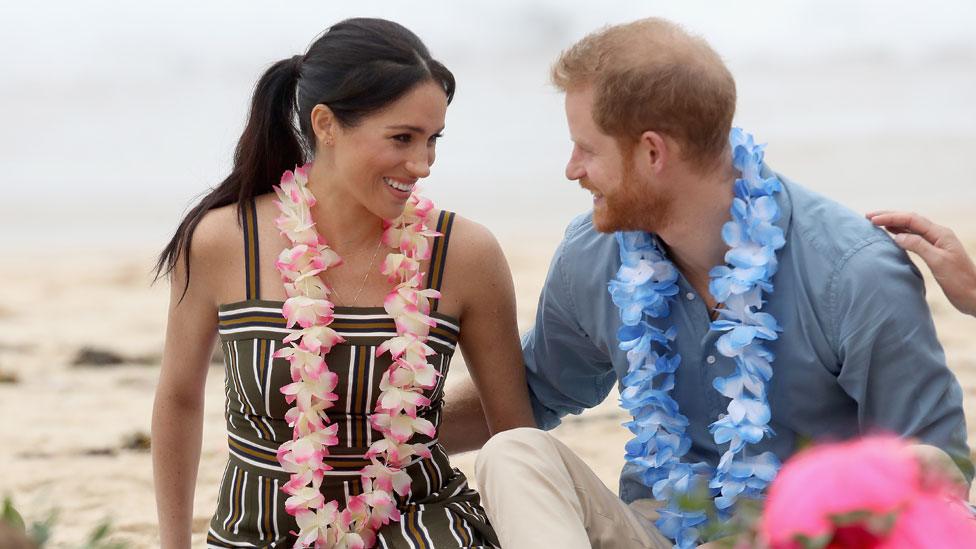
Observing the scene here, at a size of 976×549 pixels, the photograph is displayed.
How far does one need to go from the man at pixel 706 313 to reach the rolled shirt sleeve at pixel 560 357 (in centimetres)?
17

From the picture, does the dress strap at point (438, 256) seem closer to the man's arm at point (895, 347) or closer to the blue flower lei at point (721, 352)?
the blue flower lei at point (721, 352)

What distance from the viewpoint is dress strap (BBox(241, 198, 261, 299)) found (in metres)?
3.35

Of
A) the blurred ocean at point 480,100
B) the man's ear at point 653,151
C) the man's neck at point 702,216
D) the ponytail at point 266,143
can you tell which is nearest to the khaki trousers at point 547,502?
the man's neck at point 702,216

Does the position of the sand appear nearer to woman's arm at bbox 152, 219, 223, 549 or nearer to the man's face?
woman's arm at bbox 152, 219, 223, 549

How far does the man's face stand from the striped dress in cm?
53

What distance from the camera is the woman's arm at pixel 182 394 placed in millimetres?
3432

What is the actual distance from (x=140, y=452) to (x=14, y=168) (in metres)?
11.8

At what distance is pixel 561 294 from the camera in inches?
140

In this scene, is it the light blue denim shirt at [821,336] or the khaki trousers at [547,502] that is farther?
the light blue denim shirt at [821,336]

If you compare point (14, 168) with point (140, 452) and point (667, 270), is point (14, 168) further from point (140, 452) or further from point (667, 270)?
point (667, 270)

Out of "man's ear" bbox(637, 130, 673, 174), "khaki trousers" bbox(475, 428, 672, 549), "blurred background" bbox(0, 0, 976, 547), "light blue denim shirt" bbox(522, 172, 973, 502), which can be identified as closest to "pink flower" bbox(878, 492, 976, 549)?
"khaki trousers" bbox(475, 428, 672, 549)

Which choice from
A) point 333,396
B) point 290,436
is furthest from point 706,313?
point 290,436

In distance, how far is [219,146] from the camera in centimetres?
1753

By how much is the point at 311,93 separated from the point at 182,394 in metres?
0.89
